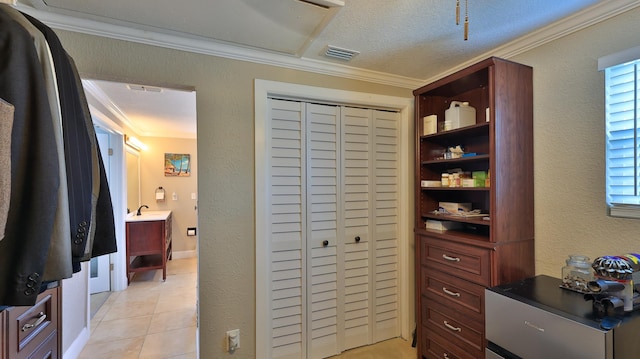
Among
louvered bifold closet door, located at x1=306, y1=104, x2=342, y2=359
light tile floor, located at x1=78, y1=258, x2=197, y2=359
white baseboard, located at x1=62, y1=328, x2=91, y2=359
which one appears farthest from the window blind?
white baseboard, located at x1=62, y1=328, x2=91, y2=359

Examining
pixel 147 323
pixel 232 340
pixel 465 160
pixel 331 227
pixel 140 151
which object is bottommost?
pixel 147 323

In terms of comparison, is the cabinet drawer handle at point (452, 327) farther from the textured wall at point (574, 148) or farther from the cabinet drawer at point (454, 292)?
the textured wall at point (574, 148)

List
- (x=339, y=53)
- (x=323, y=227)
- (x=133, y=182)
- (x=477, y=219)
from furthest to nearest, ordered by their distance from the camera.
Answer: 1. (x=133, y=182)
2. (x=323, y=227)
3. (x=339, y=53)
4. (x=477, y=219)

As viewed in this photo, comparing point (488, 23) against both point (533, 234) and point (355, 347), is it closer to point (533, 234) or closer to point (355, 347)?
point (533, 234)

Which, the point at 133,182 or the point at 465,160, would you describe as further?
the point at 133,182

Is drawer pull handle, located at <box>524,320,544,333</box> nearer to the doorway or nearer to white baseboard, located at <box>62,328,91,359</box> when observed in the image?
the doorway

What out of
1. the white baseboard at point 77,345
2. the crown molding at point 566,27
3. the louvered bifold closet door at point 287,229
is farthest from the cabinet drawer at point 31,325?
the crown molding at point 566,27

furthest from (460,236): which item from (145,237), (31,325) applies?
(145,237)

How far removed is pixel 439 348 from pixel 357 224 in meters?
1.00

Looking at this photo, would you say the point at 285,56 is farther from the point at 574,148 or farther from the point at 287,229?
the point at 574,148

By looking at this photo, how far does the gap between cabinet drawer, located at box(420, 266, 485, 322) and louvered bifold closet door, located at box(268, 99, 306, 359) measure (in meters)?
0.90

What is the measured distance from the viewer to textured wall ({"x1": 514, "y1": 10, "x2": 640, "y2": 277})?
1.37 meters

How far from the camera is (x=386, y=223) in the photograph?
231cm

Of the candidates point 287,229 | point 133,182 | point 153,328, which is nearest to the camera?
point 287,229
